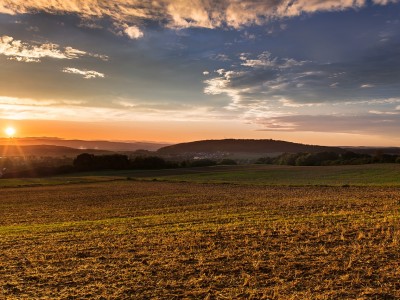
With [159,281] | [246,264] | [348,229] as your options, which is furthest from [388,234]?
[159,281]

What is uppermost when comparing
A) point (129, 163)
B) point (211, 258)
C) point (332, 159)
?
point (332, 159)

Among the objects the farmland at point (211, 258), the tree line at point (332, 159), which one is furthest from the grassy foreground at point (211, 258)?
the tree line at point (332, 159)

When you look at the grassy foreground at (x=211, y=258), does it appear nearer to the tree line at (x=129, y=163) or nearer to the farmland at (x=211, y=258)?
the farmland at (x=211, y=258)

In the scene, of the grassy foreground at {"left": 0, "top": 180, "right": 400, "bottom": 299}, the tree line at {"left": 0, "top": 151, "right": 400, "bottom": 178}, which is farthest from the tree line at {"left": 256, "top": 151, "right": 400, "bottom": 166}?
the grassy foreground at {"left": 0, "top": 180, "right": 400, "bottom": 299}

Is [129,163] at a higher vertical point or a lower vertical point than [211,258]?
lower

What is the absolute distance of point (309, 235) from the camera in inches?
663

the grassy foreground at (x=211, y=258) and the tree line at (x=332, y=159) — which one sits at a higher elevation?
the tree line at (x=332, y=159)

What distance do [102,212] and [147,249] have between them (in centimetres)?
1704

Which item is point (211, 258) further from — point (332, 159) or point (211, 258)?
point (332, 159)

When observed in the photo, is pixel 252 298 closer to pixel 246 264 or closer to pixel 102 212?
pixel 246 264

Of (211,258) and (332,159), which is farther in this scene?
(332,159)

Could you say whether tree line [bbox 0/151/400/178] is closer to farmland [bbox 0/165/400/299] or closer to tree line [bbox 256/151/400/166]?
tree line [bbox 256/151/400/166]

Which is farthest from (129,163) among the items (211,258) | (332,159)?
(211,258)

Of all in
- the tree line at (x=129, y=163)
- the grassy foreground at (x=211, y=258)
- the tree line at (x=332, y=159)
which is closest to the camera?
the grassy foreground at (x=211, y=258)
